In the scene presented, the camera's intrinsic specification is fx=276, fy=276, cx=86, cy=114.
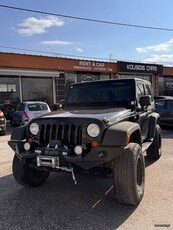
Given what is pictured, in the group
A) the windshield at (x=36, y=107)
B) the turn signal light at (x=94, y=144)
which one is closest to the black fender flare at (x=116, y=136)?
the turn signal light at (x=94, y=144)

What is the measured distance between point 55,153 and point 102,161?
0.68 metres

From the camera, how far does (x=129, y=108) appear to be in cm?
519

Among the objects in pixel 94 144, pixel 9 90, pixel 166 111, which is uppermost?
pixel 9 90

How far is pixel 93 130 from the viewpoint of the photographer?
391 cm

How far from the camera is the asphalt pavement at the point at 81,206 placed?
3.59 metres

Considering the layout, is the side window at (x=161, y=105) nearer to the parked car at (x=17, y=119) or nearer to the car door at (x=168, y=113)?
the car door at (x=168, y=113)

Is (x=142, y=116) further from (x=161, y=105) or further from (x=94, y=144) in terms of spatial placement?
(x=161, y=105)

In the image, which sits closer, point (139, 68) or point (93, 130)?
point (93, 130)

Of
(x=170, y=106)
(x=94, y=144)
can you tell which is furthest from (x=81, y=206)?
(x=170, y=106)

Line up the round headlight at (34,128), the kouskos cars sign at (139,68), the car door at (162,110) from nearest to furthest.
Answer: the round headlight at (34,128)
the car door at (162,110)
the kouskos cars sign at (139,68)

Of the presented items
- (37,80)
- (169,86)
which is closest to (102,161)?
(37,80)

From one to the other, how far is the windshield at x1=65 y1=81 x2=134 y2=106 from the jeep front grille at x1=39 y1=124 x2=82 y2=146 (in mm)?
1467

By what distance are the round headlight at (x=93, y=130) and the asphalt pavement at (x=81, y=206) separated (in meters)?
1.12

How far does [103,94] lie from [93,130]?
1792 mm
